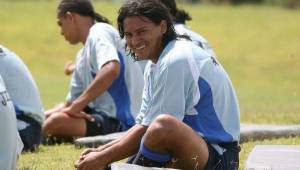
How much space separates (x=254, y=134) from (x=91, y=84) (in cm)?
161

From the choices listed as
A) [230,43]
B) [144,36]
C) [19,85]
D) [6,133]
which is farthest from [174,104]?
[230,43]

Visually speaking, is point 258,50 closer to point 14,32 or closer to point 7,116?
point 14,32

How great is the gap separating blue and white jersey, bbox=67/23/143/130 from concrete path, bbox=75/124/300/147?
446mm

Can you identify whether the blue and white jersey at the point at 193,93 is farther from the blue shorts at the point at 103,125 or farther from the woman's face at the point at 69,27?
the woman's face at the point at 69,27

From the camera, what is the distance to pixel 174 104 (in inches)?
215

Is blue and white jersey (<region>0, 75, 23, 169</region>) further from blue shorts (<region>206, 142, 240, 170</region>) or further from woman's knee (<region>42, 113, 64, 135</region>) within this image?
woman's knee (<region>42, 113, 64, 135</region>)

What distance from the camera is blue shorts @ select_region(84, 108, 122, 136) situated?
883 cm

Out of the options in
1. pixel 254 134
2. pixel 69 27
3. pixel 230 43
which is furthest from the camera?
pixel 230 43

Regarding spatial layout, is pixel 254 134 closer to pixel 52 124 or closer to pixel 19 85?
pixel 52 124

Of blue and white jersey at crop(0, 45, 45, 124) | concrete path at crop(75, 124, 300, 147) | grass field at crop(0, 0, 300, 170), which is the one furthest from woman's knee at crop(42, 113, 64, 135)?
grass field at crop(0, 0, 300, 170)

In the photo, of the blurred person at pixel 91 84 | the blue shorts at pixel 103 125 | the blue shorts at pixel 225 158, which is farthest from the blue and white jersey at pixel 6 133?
the blue shorts at pixel 103 125

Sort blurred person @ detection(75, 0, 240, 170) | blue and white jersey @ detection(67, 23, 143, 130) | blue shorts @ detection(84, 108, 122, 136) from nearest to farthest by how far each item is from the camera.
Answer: blurred person @ detection(75, 0, 240, 170) → blue and white jersey @ detection(67, 23, 143, 130) → blue shorts @ detection(84, 108, 122, 136)

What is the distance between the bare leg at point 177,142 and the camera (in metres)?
5.25

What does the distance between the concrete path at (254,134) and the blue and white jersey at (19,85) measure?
1.53ft
